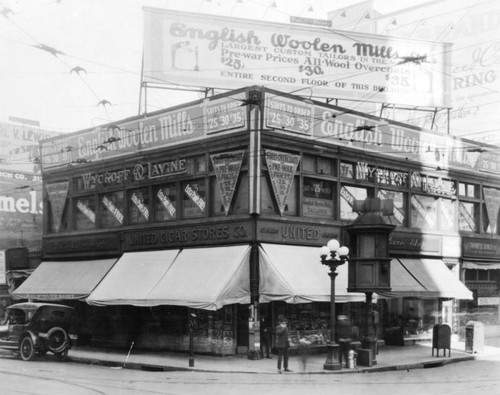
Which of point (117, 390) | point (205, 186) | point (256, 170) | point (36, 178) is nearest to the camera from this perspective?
point (117, 390)

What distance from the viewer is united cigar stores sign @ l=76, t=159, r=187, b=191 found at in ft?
85.7

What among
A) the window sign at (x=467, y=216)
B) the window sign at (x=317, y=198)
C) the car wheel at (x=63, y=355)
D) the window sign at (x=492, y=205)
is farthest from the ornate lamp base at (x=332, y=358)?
the window sign at (x=492, y=205)

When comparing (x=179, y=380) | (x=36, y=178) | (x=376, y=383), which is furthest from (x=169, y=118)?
(x=36, y=178)

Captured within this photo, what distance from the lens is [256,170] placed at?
75.3 ft

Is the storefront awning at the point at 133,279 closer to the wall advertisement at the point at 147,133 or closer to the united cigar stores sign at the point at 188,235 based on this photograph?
the united cigar stores sign at the point at 188,235

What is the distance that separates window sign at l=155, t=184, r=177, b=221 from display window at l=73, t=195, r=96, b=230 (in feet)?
13.8

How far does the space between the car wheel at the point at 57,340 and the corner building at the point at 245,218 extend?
2.27 meters

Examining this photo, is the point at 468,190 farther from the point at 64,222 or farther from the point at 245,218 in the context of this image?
the point at 64,222

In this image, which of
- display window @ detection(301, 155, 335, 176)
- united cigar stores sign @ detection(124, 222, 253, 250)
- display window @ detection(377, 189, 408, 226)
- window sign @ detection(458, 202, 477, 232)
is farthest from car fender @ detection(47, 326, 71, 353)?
window sign @ detection(458, 202, 477, 232)

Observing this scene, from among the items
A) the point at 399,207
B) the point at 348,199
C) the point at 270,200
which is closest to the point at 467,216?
the point at 399,207

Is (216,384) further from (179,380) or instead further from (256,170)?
(256,170)

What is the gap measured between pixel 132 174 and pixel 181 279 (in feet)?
20.7

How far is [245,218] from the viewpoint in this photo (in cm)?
2302

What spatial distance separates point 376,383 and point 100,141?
16.8 metres
